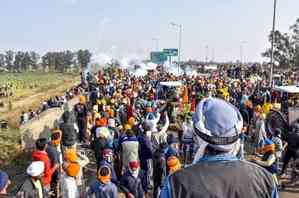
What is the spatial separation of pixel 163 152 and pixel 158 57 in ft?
157

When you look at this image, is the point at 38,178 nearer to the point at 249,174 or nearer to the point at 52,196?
the point at 52,196

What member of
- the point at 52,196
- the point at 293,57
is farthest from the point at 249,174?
the point at 293,57

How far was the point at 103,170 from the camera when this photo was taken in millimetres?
7367

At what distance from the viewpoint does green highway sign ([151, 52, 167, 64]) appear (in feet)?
187

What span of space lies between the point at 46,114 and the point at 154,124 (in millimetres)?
6169

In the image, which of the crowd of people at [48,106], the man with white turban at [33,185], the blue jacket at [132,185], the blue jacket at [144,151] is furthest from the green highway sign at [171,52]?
the man with white turban at [33,185]

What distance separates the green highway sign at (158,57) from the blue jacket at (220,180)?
54.5m

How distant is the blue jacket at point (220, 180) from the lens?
7.06 ft

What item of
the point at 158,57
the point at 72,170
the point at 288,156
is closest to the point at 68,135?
the point at 72,170

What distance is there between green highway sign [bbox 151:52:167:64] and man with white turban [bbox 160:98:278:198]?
54424 millimetres

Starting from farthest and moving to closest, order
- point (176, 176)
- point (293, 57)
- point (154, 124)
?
1. point (293, 57)
2. point (154, 124)
3. point (176, 176)

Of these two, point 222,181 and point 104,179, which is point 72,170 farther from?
point 222,181

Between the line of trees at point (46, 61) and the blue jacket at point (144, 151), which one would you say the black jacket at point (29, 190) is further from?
the line of trees at point (46, 61)

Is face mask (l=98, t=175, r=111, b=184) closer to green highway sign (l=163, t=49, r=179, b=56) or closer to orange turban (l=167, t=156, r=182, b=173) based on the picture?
orange turban (l=167, t=156, r=182, b=173)
